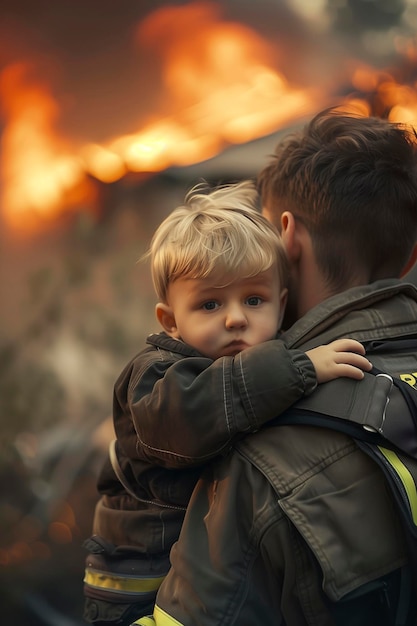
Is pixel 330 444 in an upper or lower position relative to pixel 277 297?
lower

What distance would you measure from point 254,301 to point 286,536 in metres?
0.43

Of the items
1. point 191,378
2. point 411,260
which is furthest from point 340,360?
point 411,260

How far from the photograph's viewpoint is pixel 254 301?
4.87 feet

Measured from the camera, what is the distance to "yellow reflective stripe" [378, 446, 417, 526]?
120 cm

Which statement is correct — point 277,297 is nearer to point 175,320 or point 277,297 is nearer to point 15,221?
point 175,320

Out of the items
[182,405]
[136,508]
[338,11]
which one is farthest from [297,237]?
[338,11]

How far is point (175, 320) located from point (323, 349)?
1.04 feet

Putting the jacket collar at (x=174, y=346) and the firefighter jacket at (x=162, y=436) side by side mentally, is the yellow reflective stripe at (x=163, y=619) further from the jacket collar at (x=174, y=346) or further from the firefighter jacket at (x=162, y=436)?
the jacket collar at (x=174, y=346)

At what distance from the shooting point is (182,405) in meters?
1.27

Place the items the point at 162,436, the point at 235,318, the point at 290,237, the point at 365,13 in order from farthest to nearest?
the point at 365,13 < the point at 290,237 < the point at 235,318 < the point at 162,436

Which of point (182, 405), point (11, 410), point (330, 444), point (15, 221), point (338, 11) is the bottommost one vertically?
point (11, 410)

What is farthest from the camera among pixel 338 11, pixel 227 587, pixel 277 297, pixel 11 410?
pixel 11 410

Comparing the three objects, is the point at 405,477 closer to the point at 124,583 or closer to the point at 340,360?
the point at 340,360

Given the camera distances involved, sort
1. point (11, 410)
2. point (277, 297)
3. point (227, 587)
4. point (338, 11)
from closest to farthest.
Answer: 1. point (227, 587)
2. point (277, 297)
3. point (338, 11)
4. point (11, 410)
